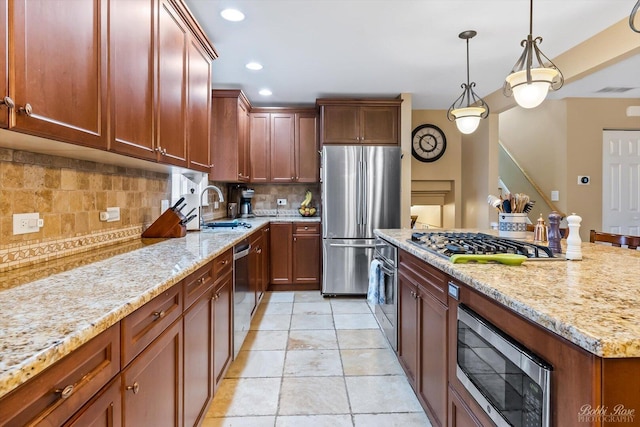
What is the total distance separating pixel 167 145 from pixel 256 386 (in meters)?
1.58

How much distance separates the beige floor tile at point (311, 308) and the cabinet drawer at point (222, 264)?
158 centimetres

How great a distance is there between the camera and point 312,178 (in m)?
4.68

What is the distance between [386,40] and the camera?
289 cm

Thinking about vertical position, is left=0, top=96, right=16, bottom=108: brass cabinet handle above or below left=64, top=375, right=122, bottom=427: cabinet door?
above

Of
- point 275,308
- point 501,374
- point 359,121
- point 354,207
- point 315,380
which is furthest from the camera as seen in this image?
point 359,121

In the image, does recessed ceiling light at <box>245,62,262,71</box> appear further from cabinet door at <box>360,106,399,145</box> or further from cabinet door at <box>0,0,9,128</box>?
cabinet door at <box>0,0,9,128</box>

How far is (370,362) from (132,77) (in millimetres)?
2306

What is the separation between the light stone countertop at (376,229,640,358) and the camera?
2.27 feet

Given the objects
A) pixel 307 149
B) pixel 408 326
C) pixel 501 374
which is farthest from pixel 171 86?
pixel 307 149

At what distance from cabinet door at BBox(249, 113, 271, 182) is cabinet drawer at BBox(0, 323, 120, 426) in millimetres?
3858

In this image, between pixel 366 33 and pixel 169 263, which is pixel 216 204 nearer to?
pixel 366 33

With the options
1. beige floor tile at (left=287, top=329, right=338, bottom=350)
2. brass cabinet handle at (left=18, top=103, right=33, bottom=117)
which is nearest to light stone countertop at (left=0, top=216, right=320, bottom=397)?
brass cabinet handle at (left=18, top=103, right=33, bottom=117)

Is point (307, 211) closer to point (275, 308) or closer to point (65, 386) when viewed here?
point (275, 308)

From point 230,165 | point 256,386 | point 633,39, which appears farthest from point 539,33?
point 256,386
